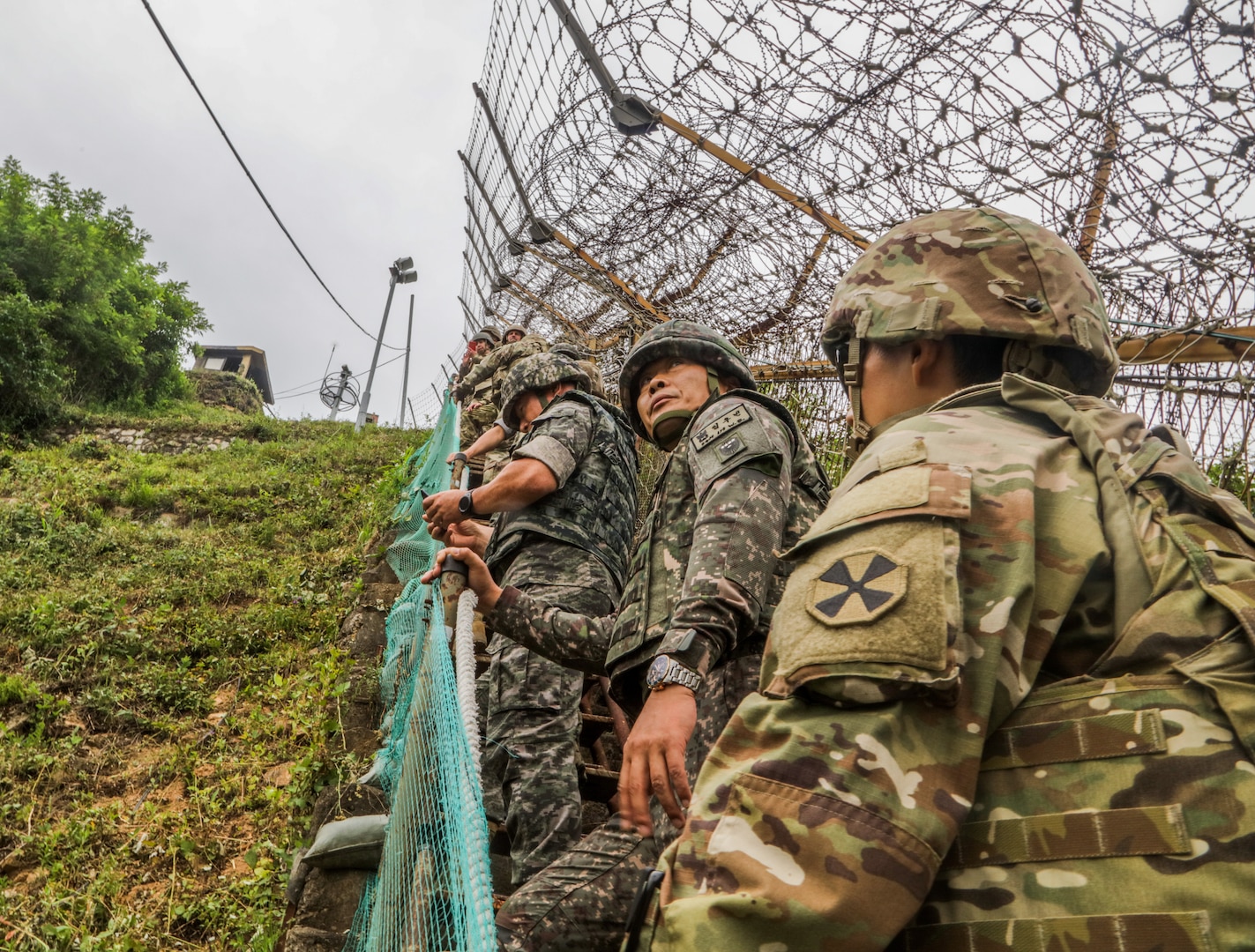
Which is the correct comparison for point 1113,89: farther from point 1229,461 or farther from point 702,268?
point 702,268

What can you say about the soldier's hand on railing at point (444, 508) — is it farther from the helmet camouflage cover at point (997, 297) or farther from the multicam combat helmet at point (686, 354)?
the helmet camouflage cover at point (997, 297)

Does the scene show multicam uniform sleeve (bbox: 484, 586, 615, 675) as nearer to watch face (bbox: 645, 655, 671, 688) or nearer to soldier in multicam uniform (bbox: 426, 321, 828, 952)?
soldier in multicam uniform (bbox: 426, 321, 828, 952)

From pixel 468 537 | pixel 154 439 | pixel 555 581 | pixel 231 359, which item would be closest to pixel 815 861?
pixel 555 581

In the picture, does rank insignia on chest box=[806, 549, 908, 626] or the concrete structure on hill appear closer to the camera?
rank insignia on chest box=[806, 549, 908, 626]

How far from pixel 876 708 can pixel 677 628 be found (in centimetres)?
70

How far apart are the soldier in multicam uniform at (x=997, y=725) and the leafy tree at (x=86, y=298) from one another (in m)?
16.2

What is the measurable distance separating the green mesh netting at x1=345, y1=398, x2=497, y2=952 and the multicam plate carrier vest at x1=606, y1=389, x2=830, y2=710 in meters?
0.37

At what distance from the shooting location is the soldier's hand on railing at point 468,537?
2641 mm

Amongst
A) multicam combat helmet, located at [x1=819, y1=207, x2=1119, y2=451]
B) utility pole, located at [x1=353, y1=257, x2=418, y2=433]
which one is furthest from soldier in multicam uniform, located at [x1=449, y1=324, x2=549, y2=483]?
utility pole, located at [x1=353, y1=257, x2=418, y2=433]

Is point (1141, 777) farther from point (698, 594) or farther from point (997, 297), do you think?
point (698, 594)

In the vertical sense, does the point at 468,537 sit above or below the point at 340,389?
below

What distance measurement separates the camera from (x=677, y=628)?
1464mm

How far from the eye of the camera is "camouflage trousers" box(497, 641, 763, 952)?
1502 mm

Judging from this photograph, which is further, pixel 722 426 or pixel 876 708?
pixel 722 426
